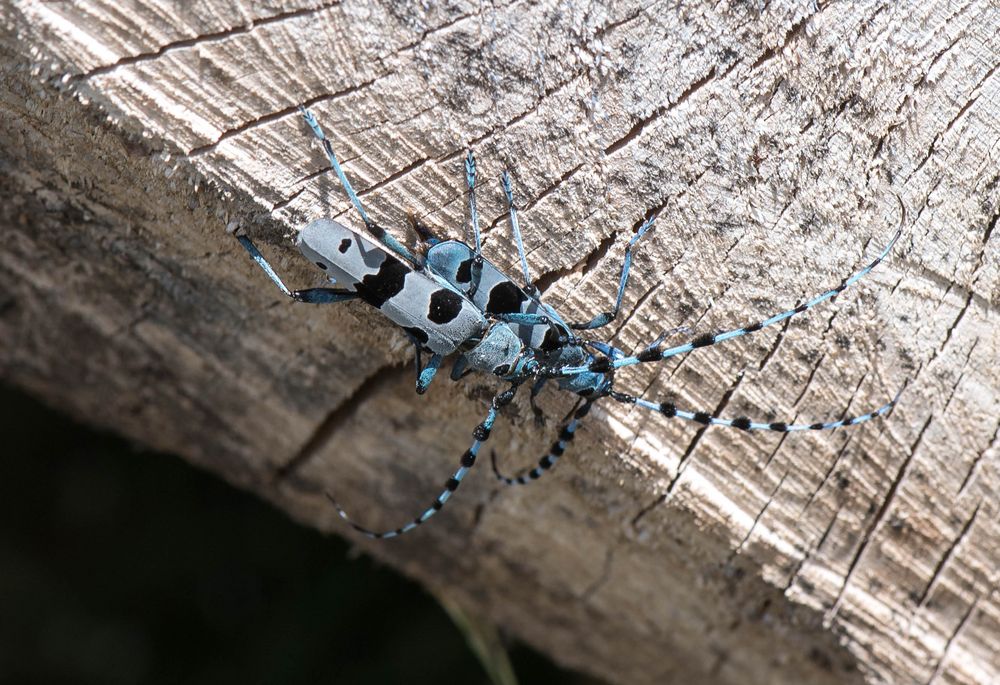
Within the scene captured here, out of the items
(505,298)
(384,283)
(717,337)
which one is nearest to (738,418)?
(717,337)

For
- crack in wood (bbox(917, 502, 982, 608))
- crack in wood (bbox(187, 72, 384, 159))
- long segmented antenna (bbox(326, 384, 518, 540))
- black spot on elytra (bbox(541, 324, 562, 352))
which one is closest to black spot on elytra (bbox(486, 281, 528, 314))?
black spot on elytra (bbox(541, 324, 562, 352))

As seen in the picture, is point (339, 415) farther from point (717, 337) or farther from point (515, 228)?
point (717, 337)

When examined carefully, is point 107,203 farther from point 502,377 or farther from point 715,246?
point 715,246

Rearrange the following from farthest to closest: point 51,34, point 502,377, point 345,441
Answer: point 345,441, point 502,377, point 51,34

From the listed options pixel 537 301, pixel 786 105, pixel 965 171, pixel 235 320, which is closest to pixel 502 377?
pixel 537 301

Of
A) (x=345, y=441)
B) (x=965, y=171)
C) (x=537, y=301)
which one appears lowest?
(x=345, y=441)

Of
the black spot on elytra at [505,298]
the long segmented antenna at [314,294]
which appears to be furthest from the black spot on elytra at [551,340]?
the long segmented antenna at [314,294]

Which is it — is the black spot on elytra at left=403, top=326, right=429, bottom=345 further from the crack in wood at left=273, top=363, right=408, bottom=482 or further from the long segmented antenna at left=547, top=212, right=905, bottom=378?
the long segmented antenna at left=547, top=212, right=905, bottom=378
